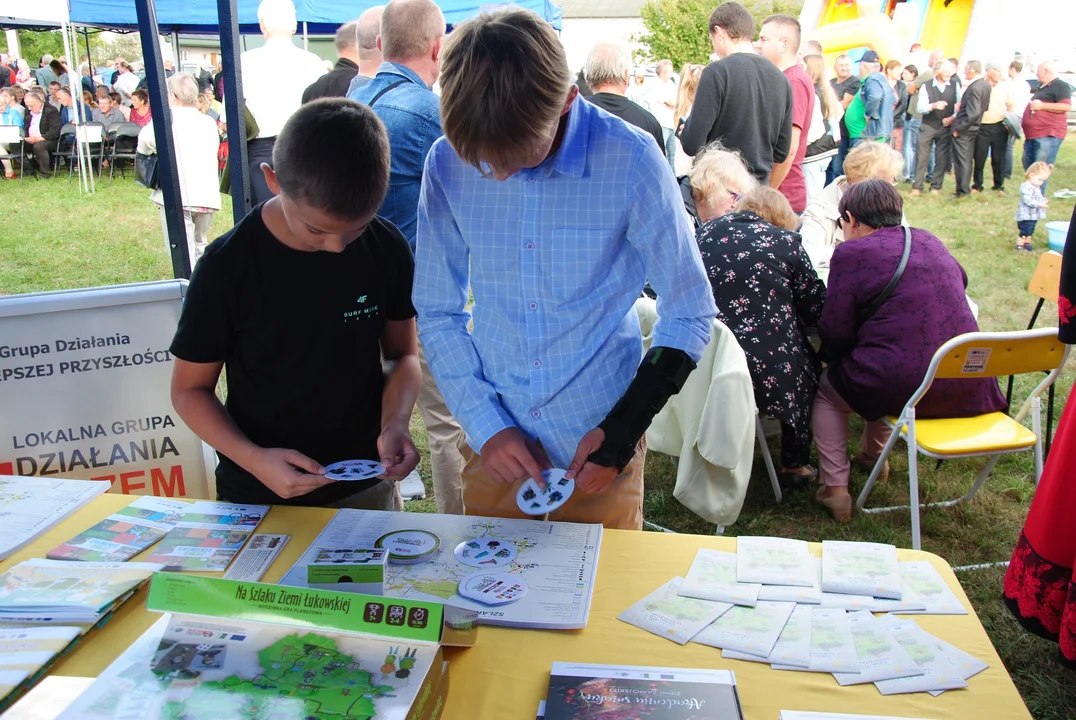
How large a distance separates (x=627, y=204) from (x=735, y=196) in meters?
2.33

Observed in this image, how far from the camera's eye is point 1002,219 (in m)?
9.23

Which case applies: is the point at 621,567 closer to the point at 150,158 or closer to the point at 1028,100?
the point at 150,158

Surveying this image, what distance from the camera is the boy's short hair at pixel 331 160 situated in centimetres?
133

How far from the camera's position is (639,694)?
1063 mm

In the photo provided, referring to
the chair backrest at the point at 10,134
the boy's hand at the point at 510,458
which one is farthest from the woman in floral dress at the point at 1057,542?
the chair backrest at the point at 10,134

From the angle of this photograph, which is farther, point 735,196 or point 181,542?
point 735,196

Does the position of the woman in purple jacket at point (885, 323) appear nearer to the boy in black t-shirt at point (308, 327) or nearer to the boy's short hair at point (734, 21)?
the boy's short hair at point (734, 21)

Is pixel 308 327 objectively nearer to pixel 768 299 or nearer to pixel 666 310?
pixel 666 310

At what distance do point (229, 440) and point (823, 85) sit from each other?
259 inches

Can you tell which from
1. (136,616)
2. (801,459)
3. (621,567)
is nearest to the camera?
(136,616)

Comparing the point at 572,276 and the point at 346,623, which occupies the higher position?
the point at 572,276

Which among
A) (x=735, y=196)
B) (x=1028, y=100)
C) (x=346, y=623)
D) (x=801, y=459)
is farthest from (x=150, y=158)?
(x=1028, y=100)

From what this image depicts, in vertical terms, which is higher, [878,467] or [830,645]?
[830,645]

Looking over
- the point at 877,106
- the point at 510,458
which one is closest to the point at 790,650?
the point at 510,458
